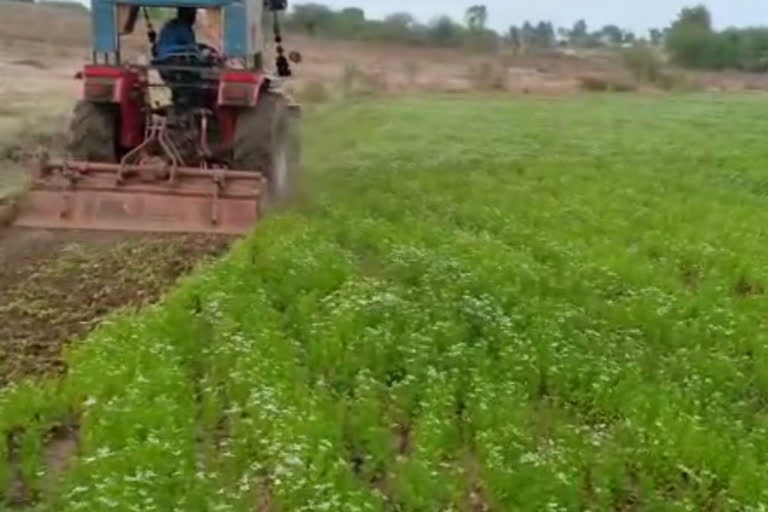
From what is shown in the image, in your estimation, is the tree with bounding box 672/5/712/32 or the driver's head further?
the tree with bounding box 672/5/712/32

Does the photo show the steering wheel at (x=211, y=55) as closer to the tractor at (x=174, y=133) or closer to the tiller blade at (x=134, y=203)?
the tractor at (x=174, y=133)

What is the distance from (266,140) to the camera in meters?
17.5

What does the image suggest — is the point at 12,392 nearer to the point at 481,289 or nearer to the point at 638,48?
the point at 481,289

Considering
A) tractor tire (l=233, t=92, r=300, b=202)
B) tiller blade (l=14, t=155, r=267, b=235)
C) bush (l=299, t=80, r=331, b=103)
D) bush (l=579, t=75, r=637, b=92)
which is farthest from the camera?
bush (l=579, t=75, r=637, b=92)

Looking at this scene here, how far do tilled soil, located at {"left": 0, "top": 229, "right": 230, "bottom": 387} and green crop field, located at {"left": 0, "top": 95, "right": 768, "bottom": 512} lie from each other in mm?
408

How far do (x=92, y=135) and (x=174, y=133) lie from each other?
920mm

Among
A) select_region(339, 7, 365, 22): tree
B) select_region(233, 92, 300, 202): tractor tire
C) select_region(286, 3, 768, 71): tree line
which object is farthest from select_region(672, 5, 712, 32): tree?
select_region(233, 92, 300, 202): tractor tire

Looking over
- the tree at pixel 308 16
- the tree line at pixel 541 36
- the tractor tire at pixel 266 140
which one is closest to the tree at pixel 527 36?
the tree line at pixel 541 36

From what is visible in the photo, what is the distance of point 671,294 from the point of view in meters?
14.2

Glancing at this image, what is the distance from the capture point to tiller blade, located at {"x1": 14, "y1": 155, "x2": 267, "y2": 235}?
629 inches

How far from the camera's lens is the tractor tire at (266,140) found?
57.1 ft

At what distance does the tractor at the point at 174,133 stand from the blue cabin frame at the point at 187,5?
11mm

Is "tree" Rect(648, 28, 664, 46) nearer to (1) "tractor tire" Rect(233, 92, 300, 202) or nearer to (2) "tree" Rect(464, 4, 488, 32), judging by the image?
(2) "tree" Rect(464, 4, 488, 32)

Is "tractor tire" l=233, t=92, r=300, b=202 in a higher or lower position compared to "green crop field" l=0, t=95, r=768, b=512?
higher
